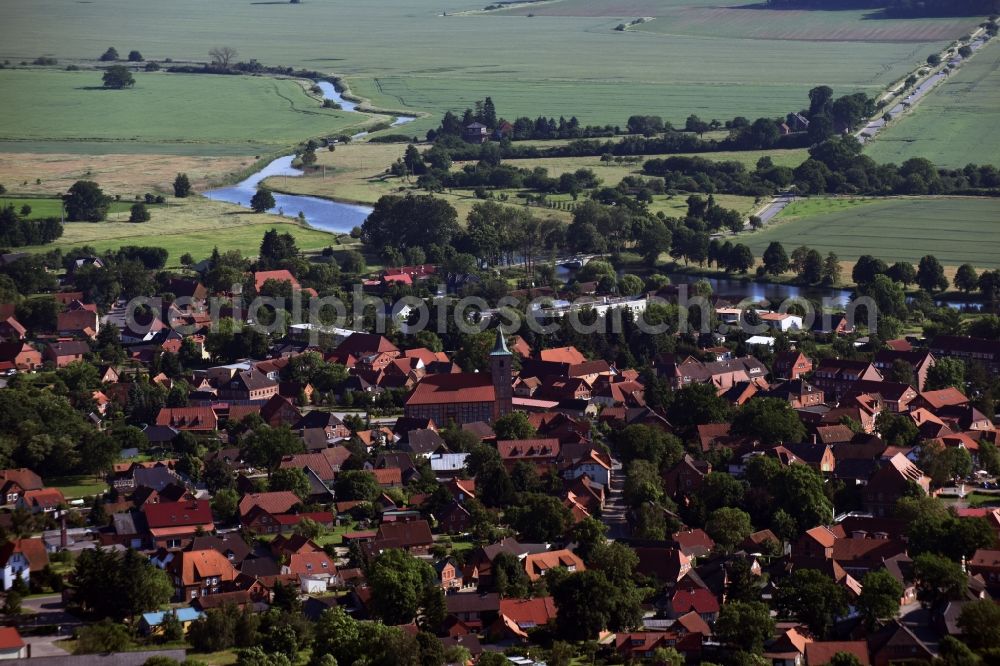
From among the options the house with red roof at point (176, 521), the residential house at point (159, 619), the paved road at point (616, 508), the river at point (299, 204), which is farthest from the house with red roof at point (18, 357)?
the river at point (299, 204)

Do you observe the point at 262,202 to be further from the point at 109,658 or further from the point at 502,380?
the point at 109,658

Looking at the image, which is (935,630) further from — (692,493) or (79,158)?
(79,158)

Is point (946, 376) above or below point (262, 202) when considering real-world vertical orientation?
below

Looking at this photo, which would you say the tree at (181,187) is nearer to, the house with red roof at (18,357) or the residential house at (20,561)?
the house with red roof at (18,357)

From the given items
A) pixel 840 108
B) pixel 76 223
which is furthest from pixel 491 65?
pixel 76 223

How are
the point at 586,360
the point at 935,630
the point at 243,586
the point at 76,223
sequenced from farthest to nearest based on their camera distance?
the point at 76,223 < the point at 586,360 < the point at 243,586 < the point at 935,630

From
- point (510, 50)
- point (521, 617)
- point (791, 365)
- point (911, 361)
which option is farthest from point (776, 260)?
point (510, 50)
